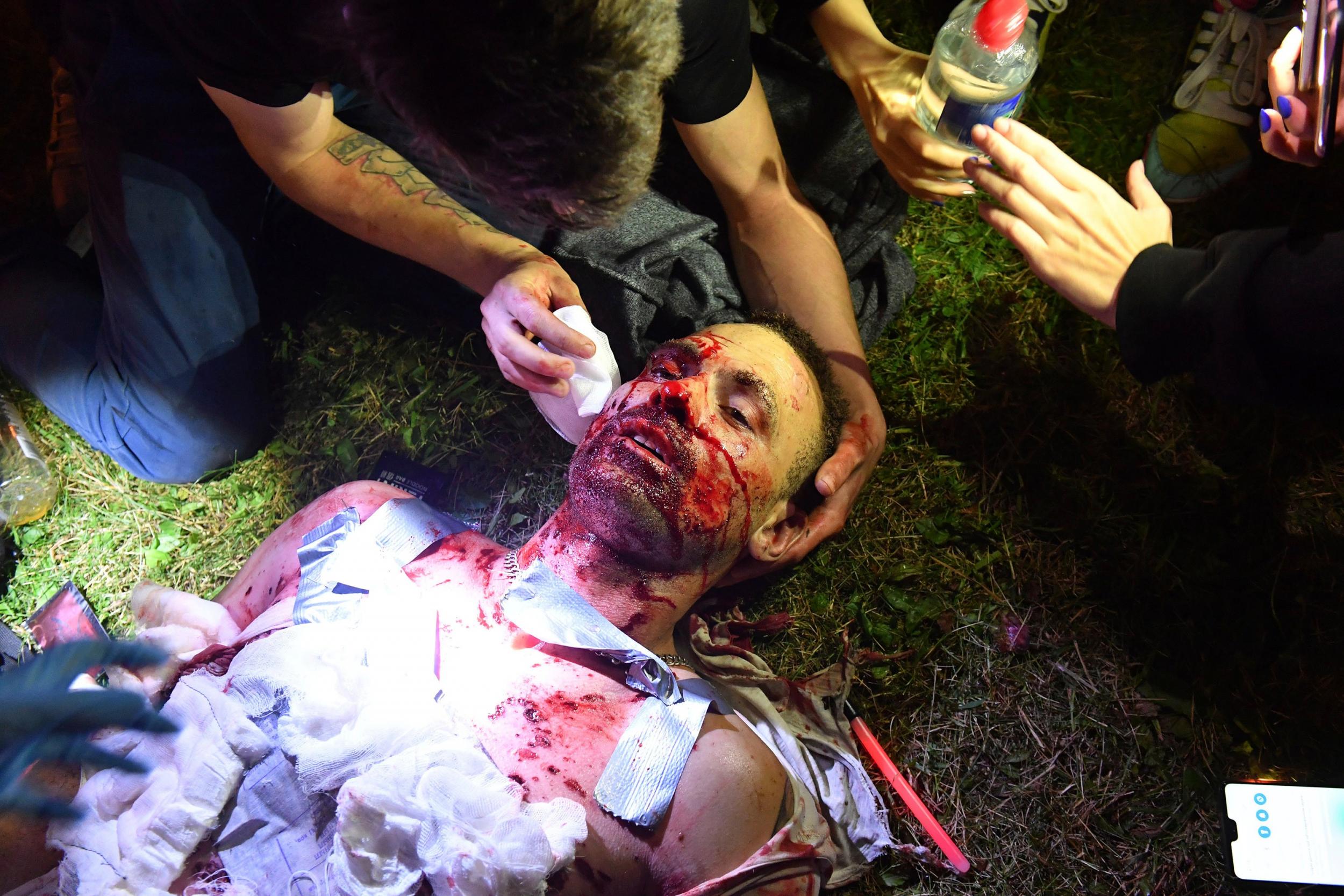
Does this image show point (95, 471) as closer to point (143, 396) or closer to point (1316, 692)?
point (143, 396)

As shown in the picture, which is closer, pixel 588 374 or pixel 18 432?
pixel 588 374

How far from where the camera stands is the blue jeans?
2.21m

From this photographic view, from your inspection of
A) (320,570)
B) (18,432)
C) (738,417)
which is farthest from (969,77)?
(18,432)

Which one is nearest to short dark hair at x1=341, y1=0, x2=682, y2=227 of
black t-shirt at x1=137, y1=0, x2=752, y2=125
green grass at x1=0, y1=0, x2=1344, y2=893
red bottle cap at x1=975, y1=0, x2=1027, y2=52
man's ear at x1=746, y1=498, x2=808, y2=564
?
black t-shirt at x1=137, y1=0, x2=752, y2=125

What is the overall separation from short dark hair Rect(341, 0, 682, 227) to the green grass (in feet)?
4.23

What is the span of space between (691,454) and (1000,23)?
3.82ft

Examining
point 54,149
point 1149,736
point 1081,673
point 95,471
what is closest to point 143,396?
point 95,471

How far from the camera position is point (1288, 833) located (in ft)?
6.81

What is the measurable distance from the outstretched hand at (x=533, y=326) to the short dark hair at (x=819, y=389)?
0.60 m

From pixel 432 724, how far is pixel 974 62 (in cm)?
203

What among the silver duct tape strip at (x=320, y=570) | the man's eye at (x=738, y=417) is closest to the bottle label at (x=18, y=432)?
the silver duct tape strip at (x=320, y=570)

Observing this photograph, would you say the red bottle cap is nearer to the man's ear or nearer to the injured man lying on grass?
the injured man lying on grass

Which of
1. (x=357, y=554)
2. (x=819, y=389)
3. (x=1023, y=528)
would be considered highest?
(x=357, y=554)

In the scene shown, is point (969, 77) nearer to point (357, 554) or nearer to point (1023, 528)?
point (1023, 528)
